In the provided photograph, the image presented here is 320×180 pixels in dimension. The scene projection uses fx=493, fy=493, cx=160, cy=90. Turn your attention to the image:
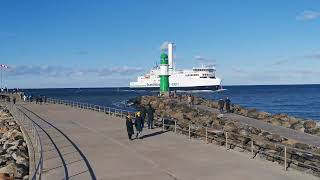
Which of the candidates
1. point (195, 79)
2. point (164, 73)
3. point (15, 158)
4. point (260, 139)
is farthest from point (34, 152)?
point (195, 79)

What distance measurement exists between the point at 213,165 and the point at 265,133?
10.2 m

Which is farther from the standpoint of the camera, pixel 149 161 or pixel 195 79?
pixel 195 79

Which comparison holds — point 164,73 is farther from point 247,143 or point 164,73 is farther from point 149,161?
point 149,161

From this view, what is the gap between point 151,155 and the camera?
53.3 ft

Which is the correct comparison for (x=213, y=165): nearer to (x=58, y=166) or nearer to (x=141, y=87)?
(x=58, y=166)

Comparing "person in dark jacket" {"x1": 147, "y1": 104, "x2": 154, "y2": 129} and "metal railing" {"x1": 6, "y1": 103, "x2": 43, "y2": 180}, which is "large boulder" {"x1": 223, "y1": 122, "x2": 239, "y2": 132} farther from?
"metal railing" {"x1": 6, "y1": 103, "x2": 43, "y2": 180}

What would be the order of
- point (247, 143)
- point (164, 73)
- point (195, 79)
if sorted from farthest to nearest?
point (195, 79), point (164, 73), point (247, 143)

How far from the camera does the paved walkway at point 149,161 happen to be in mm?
12805

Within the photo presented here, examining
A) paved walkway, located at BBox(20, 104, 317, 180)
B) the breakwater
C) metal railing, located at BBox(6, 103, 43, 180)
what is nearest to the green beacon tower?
the breakwater

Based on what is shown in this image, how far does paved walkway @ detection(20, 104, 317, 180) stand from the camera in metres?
12.8

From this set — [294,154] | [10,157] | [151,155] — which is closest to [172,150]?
[151,155]

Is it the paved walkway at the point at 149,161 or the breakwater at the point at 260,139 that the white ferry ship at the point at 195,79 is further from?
the paved walkway at the point at 149,161

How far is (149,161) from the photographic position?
1498 cm

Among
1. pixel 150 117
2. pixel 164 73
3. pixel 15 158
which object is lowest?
pixel 15 158
